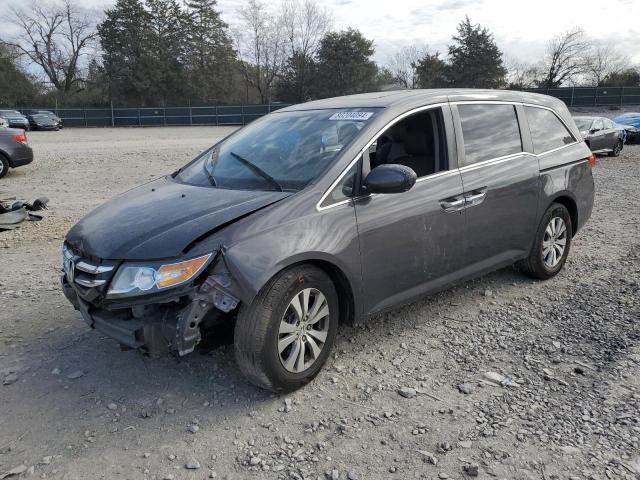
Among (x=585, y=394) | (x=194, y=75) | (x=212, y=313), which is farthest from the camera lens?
(x=194, y=75)

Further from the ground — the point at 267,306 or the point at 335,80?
the point at 335,80

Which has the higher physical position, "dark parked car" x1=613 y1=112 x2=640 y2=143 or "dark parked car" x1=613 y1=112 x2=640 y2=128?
"dark parked car" x1=613 y1=112 x2=640 y2=128

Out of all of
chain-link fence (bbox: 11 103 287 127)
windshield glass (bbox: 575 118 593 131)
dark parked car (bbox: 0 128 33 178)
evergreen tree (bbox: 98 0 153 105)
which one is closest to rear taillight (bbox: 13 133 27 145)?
dark parked car (bbox: 0 128 33 178)

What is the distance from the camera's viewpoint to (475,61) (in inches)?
2219

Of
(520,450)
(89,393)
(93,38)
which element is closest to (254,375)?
(89,393)

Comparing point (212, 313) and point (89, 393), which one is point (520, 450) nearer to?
point (212, 313)

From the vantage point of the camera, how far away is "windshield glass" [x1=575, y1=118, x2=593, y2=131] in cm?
1708

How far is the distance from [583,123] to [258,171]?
16481mm

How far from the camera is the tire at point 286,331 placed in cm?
304

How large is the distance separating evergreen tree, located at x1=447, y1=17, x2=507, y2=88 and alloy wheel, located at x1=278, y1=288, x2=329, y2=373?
56.7 meters

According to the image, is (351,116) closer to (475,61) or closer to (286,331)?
(286,331)

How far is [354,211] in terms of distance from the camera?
3.46 m

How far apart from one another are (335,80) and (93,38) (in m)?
29.1

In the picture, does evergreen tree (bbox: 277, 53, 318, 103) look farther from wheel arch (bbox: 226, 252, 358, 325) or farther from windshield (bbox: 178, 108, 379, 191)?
wheel arch (bbox: 226, 252, 358, 325)
